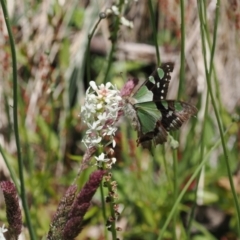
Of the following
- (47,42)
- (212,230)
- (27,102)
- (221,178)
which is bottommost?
(212,230)

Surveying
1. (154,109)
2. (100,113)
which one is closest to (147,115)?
(154,109)

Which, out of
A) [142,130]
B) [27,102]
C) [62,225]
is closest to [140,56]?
[27,102]

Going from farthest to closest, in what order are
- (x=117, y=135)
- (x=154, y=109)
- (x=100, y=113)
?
(x=117, y=135)
(x=154, y=109)
(x=100, y=113)

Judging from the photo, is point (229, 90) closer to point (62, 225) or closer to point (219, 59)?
point (219, 59)

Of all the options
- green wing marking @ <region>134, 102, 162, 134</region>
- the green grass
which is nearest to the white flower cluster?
green wing marking @ <region>134, 102, 162, 134</region>

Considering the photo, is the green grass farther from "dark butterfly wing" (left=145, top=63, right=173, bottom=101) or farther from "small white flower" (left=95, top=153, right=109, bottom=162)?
"small white flower" (left=95, top=153, right=109, bottom=162)

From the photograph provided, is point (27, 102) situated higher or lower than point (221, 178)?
higher

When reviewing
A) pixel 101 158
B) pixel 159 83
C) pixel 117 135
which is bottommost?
pixel 117 135

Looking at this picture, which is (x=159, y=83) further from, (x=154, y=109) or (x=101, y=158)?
(x=101, y=158)

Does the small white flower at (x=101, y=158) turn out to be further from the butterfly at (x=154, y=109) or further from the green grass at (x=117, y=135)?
the green grass at (x=117, y=135)
